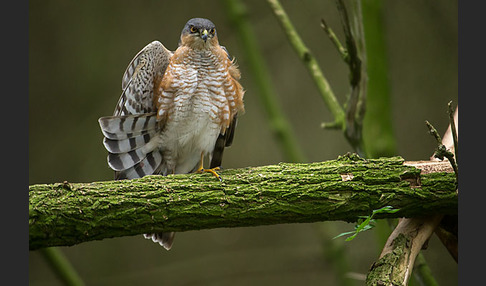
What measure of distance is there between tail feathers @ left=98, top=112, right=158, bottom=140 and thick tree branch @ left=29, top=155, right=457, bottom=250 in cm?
55

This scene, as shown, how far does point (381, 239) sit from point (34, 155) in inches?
108

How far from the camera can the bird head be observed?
2.67 m

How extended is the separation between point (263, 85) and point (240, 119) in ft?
3.19

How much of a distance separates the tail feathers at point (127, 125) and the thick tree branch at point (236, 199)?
21.7 inches

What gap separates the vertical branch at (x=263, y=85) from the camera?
3.46 m

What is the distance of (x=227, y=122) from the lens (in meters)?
2.74

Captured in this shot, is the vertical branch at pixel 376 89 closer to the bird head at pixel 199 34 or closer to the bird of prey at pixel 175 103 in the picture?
the bird of prey at pixel 175 103

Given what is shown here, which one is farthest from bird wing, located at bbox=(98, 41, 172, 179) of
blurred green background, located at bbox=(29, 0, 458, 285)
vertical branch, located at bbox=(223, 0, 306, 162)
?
blurred green background, located at bbox=(29, 0, 458, 285)

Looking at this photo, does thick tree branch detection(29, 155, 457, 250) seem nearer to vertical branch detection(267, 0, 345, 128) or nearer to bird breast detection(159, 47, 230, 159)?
bird breast detection(159, 47, 230, 159)

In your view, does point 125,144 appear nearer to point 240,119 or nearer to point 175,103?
point 175,103

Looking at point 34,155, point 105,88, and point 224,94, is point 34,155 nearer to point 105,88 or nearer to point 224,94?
point 105,88

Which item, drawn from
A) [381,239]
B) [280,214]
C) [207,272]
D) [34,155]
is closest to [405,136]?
[381,239]

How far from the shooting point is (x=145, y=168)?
9.00 feet

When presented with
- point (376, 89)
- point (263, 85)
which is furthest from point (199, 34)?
point (376, 89)
